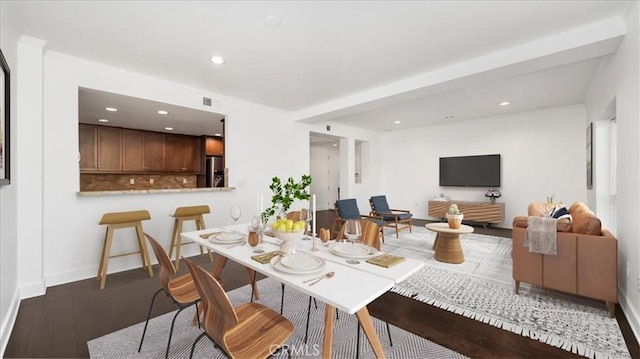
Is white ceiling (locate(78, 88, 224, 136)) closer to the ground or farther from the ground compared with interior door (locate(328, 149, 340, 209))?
farther from the ground

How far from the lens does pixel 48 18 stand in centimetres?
232

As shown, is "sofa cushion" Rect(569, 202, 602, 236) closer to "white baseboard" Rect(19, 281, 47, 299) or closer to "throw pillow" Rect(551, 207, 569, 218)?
"throw pillow" Rect(551, 207, 569, 218)

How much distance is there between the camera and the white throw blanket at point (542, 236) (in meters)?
2.47

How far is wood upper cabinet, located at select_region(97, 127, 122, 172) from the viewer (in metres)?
5.55

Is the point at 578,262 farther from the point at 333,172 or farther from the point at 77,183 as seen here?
the point at 333,172

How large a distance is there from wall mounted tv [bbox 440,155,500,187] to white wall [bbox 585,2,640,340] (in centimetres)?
369

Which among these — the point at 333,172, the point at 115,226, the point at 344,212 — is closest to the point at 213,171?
the point at 344,212

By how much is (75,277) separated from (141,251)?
0.70 m

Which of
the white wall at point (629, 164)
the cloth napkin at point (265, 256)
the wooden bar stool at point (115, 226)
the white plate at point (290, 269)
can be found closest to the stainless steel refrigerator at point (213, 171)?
the wooden bar stool at point (115, 226)

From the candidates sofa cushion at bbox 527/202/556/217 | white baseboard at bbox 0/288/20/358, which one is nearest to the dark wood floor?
white baseboard at bbox 0/288/20/358

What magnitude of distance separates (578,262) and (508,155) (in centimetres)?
438

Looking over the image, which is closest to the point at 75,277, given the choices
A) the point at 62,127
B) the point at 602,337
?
the point at 62,127

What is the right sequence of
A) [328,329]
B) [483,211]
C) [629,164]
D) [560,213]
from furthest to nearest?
[483,211], [560,213], [629,164], [328,329]

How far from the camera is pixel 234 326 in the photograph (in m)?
1.24
